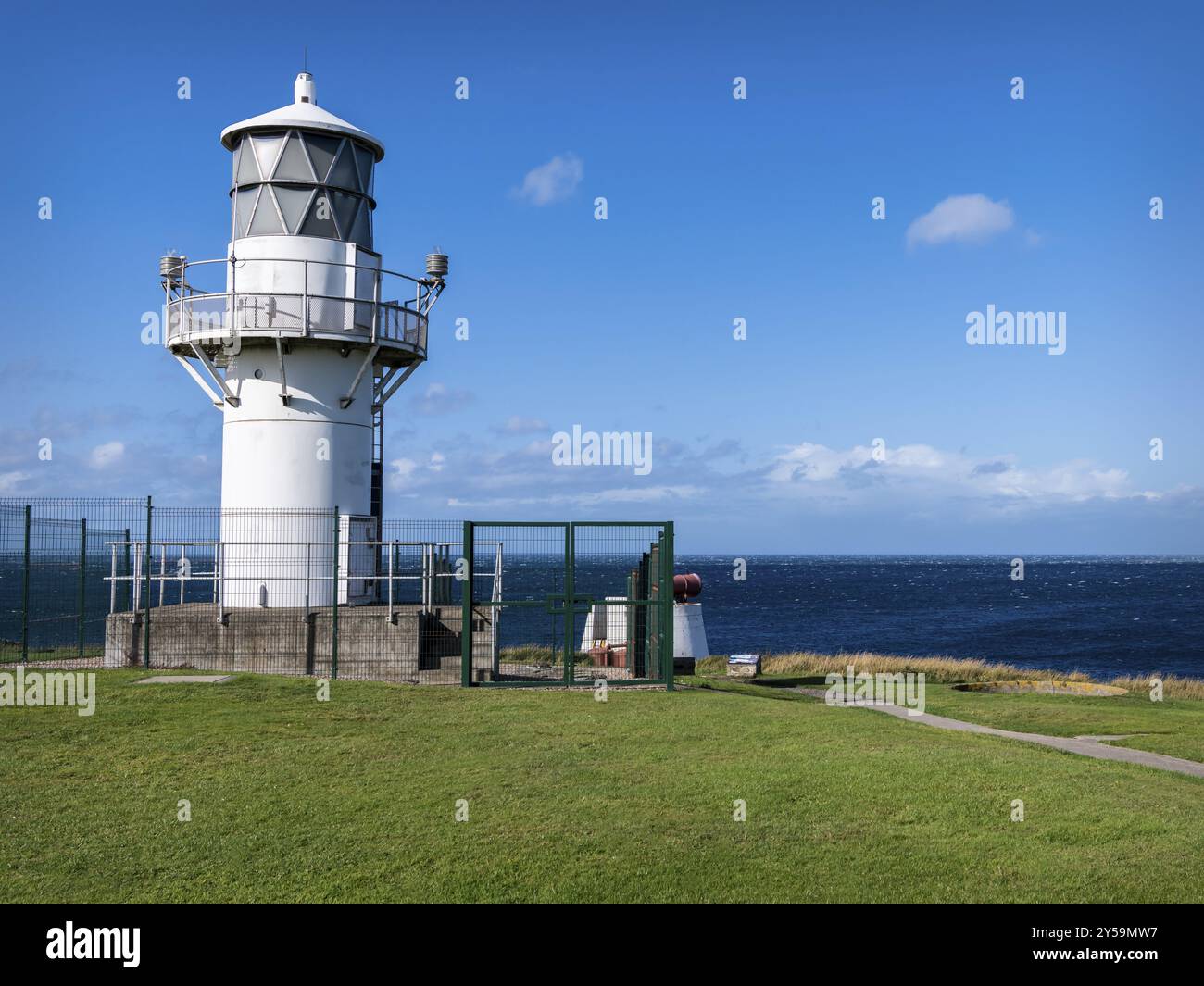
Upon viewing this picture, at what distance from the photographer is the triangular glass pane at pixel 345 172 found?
66.7 feet

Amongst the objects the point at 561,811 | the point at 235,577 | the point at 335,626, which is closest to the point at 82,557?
the point at 235,577

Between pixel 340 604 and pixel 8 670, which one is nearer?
pixel 8 670

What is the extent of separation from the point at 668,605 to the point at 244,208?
1090 cm

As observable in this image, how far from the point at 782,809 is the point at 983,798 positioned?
6.13ft

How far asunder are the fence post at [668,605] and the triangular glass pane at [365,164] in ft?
30.0

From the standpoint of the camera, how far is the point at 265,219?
66.0 ft

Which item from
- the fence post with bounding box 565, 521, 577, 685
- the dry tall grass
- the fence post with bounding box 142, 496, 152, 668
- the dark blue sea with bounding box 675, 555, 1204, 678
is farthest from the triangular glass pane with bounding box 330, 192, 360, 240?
the dark blue sea with bounding box 675, 555, 1204, 678

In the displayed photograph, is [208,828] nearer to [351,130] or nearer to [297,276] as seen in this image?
[297,276]

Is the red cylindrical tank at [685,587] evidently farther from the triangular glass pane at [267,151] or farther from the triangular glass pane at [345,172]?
the triangular glass pane at [267,151]

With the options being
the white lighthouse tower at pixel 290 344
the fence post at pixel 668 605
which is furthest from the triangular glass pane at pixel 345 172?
the fence post at pixel 668 605

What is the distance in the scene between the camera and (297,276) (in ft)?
65.2

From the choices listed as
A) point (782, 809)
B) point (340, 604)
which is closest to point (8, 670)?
point (340, 604)

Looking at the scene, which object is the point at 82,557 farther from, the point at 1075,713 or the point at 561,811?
the point at 1075,713
